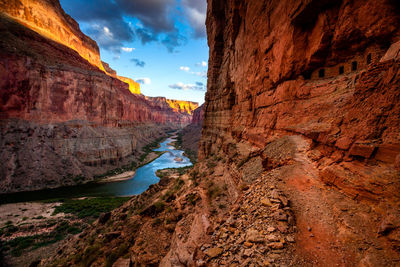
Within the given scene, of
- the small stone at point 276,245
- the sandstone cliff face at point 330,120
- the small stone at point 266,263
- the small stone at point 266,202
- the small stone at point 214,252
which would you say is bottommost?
the small stone at point 214,252

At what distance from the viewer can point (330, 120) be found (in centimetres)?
565

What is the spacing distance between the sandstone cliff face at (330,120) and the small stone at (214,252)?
1907 millimetres

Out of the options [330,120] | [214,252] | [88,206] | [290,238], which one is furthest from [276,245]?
[88,206]

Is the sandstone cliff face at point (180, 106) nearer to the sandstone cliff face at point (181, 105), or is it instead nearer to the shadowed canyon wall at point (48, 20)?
the sandstone cliff face at point (181, 105)

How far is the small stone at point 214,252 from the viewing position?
413cm

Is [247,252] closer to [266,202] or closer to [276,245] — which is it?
[276,245]

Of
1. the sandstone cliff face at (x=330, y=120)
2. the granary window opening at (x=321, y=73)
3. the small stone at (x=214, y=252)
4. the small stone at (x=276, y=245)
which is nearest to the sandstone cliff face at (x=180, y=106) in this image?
the sandstone cliff face at (x=330, y=120)

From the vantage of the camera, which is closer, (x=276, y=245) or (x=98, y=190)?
(x=276, y=245)

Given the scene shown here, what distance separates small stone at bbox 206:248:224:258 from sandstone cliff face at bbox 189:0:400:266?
1.91 m

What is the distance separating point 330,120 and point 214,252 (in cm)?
599

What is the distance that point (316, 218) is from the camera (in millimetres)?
3857

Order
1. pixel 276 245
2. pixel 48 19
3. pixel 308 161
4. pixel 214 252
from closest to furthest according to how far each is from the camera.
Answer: pixel 276 245
pixel 214 252
pixel 308 161
pixel 48 19

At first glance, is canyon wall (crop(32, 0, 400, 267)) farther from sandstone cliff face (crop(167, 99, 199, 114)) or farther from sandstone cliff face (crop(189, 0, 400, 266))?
sandstone cliff face (crop(167, 99, 199, 114))

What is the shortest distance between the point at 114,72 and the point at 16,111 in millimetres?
83644
